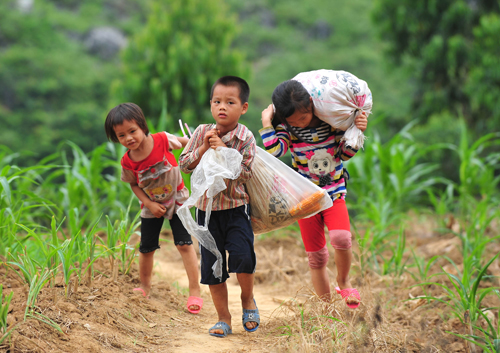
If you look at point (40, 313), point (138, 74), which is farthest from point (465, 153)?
point (138, 74)

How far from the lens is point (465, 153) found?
5.25 m

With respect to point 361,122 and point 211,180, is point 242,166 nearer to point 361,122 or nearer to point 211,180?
point 211,180

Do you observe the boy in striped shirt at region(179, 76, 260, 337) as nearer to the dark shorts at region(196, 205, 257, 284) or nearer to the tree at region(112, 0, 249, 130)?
the dark shorts at region(196, 205, 257, 284)

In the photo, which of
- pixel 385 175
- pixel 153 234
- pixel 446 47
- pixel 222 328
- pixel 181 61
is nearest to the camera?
pixel 222 328

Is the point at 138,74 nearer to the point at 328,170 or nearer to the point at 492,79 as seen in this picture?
the point at 492,79

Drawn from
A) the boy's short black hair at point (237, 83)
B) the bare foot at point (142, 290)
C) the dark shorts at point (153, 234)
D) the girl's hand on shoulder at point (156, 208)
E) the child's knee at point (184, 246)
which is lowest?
the bare foot at point (142, 290)

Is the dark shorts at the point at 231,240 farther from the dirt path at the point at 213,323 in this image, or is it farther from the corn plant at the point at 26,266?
the corn plant at the point at 26,266

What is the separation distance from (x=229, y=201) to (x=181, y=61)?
791 centimetres

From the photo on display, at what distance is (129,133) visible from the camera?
8.77ft

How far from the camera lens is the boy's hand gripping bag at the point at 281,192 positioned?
2.52m

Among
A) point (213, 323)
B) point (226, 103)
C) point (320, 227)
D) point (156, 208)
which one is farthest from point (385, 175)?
point (226, 103)

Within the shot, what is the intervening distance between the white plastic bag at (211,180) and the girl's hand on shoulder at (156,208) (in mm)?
448

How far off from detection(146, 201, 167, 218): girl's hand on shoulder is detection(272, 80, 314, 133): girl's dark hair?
90cm

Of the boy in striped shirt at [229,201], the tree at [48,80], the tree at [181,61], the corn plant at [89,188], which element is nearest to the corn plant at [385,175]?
the corn plant at [89,188]
